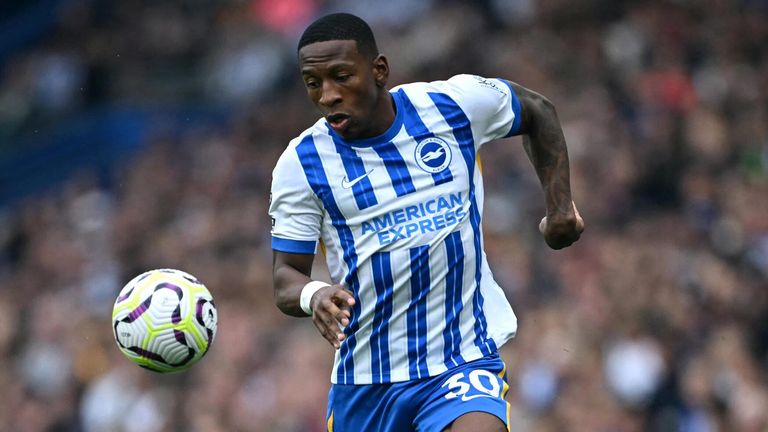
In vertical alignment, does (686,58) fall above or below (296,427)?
above

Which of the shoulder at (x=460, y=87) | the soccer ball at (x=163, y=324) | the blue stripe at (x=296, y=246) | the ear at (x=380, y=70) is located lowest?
the soccer ball at (x=163, y=324)

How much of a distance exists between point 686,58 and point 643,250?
262 centimetres

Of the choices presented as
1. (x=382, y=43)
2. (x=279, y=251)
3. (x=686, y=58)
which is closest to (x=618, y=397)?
(x=686, y=58)

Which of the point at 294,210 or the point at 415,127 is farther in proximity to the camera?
the point at 415,127

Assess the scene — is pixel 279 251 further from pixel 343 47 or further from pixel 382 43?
pixel 382 43

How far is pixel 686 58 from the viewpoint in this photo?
44.3 ft

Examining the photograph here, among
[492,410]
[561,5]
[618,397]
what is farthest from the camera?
[561,5]

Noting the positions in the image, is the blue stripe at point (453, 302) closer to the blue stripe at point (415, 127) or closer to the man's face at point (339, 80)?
the blue stripe at point (415, 127)

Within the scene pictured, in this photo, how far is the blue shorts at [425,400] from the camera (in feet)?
19.3

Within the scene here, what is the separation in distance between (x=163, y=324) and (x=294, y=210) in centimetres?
99

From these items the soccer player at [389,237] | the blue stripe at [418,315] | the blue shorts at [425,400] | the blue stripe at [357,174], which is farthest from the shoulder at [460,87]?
the blue shorts at [425,400]

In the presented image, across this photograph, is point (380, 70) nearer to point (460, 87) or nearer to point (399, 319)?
point (460, 87)

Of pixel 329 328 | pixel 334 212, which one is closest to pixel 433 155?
pixel 334 212

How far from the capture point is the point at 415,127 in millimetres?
6180
